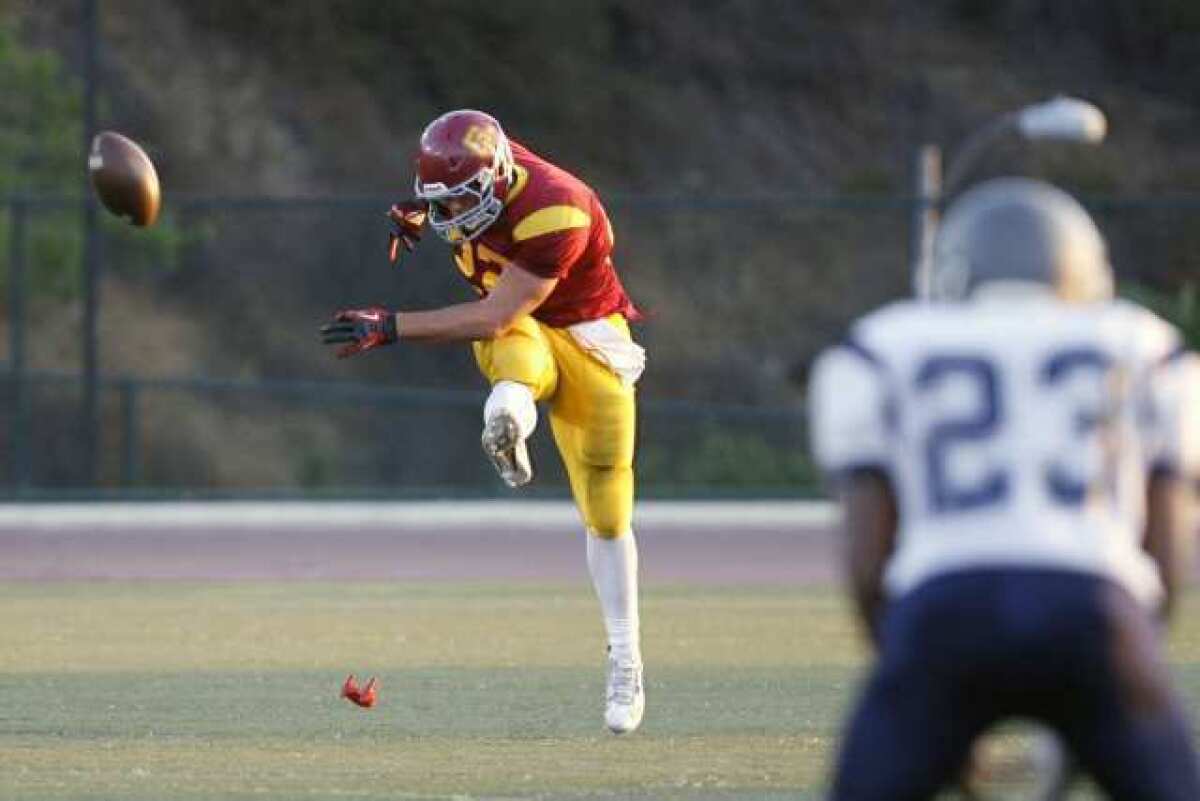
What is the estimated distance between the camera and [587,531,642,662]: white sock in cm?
883

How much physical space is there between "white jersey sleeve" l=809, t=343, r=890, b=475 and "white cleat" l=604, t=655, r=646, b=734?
4.41 m

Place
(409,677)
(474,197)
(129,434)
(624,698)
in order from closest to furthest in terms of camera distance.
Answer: (624,698), (474,197), (409,677), (129,434)

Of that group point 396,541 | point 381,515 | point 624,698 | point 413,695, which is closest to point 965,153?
point 381,515

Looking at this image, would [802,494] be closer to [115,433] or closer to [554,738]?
[115,433]

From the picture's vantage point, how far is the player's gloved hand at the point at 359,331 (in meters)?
8.73

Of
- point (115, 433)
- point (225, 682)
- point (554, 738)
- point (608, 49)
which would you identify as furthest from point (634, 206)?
point (608, 49)

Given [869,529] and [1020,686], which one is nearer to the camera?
[1020,686]

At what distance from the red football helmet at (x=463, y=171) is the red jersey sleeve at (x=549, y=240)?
0.35ft

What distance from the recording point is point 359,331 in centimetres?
877

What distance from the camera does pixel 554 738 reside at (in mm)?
8492

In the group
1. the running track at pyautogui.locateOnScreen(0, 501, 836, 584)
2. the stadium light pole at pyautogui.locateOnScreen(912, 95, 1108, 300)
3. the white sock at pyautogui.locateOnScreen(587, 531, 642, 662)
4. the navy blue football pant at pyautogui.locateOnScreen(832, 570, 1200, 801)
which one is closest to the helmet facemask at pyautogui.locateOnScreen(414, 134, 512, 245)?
the white sock at pyautogui.locateOnScreen(587, 531, 642, 662)

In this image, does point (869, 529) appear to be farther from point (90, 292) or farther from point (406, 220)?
point (90, 292)

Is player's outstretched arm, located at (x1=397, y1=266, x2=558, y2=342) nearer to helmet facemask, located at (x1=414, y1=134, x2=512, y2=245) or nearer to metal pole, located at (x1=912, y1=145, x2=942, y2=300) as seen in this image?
helmet facemask, located at (x1=414, y1=134, x2=512, y2=245)

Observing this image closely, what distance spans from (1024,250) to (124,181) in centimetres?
677
